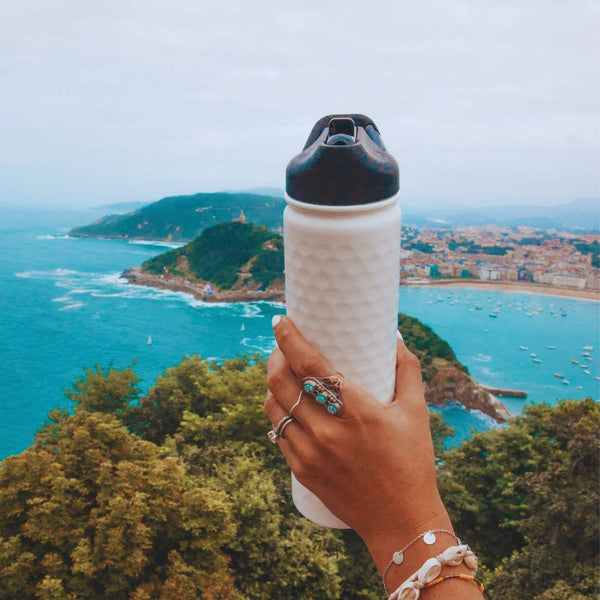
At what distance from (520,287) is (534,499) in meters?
32.4

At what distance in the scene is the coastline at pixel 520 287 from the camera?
112ft

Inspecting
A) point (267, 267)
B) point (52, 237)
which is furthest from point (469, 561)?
point (52, 237)

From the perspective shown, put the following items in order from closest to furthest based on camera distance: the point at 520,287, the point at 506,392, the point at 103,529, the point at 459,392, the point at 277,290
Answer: the point at 103,529 < the point at 459,392 < the point at 506,392 < the point at 520,287 < the point at 277,290

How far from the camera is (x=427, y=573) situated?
1.15m

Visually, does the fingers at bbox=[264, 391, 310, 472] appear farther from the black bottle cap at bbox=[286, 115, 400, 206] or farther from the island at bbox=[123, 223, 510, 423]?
the island at bbox=[123, 223, 510, 423]

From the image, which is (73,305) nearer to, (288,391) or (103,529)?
(103,529)

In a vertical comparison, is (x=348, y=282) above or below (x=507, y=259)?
above

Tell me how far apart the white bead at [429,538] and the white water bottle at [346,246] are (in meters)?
0.39

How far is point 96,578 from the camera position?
16.9 feet

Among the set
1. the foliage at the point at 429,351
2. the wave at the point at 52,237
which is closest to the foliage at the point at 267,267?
the foliage at the point at 429,351

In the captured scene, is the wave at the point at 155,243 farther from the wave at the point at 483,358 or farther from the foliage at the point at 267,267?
the wave at the point at 483,358

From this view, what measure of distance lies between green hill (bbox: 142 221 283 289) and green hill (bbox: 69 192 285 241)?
12.0 meters

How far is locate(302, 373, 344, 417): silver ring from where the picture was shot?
4.18 feet

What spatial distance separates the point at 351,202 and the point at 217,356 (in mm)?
25666
